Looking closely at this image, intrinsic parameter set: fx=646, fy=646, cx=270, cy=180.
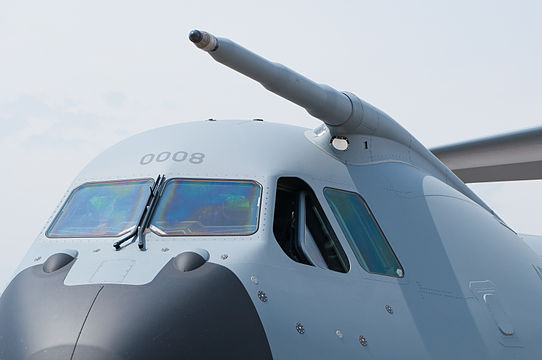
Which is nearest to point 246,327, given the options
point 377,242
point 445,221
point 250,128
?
point 377,242

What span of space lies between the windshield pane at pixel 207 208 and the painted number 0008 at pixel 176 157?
0.30 meters

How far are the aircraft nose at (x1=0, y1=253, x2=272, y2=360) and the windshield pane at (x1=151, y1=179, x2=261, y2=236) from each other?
561 millimetres

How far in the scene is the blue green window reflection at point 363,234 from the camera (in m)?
5.90

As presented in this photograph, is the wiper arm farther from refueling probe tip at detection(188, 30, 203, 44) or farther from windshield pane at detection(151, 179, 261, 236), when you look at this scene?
refueling probe tip at detection(188, 30, 203, 44)

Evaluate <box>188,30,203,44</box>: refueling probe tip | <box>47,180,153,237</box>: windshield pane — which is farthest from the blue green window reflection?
<box>188,30,203,44</box>: refueling probe tip

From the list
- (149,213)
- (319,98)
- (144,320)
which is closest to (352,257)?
(319,98)

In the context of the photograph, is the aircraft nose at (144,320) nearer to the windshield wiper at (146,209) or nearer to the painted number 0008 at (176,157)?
the windshield wiper at (146,209)

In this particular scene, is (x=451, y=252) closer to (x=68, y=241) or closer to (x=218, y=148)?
(x=218, y=148)

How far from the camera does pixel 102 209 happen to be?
19.4 feet

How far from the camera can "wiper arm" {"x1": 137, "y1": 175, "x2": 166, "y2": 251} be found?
521cm

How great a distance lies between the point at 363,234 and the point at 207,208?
60.1 inches

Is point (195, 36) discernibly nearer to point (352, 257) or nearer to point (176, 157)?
point (176, 157)

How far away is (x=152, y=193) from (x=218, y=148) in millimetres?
867

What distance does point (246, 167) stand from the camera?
5.98 meters
